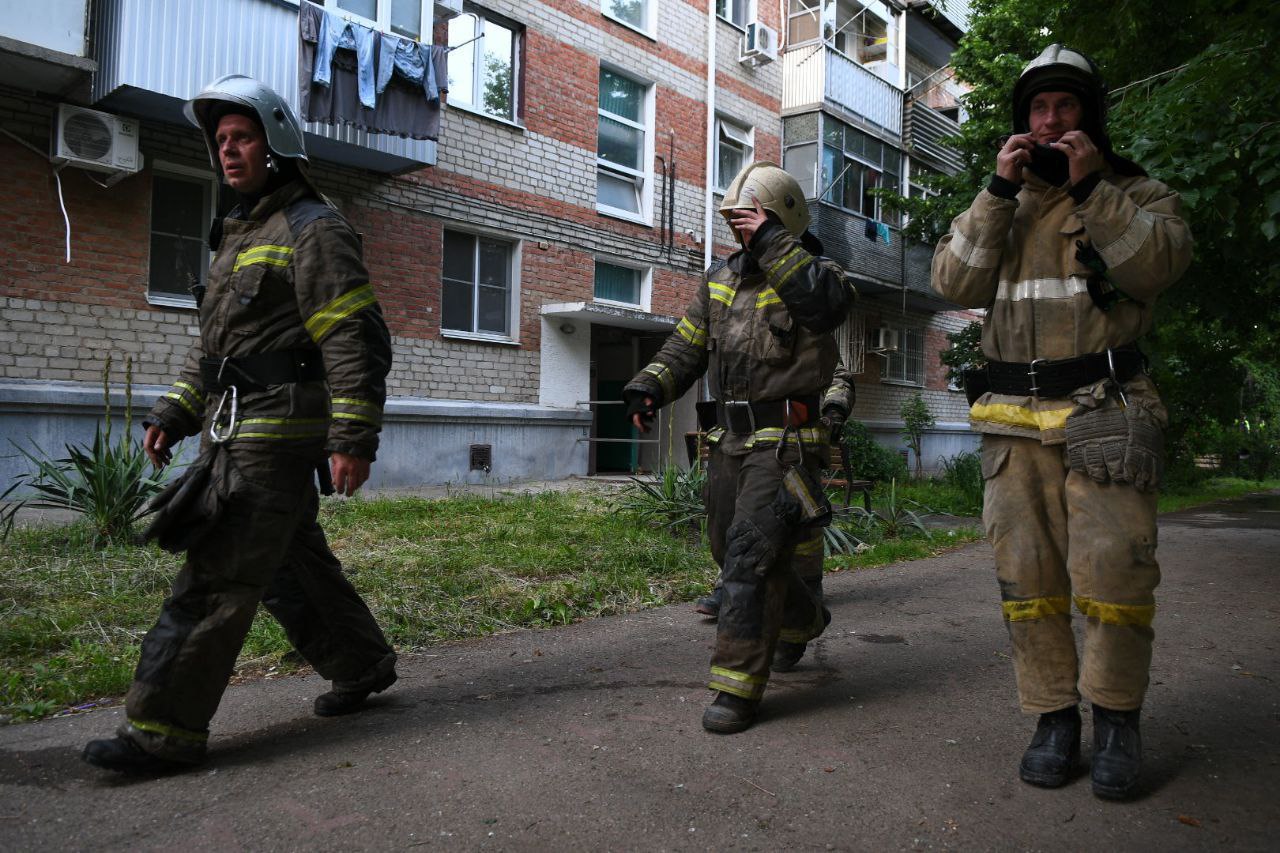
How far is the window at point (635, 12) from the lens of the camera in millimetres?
15625

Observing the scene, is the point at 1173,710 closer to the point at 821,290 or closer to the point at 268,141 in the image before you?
the point at 821,290

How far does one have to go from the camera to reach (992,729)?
11.0 feet

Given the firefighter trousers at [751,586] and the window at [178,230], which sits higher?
the window at [178,230]

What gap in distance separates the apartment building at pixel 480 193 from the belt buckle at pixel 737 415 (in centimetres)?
554

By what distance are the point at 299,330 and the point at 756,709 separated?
6.72 ft

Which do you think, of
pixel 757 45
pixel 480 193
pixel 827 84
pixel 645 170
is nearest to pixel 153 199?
pixel 480 193

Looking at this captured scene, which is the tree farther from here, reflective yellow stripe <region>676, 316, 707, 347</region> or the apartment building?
reflective yellow stripe <region>676, 316, 707, 347</region>

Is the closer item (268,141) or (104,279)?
(268,141)

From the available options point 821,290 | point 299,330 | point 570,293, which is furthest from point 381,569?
point 570,293

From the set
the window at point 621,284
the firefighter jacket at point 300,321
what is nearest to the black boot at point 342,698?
the firefighter jacket at point 300,321

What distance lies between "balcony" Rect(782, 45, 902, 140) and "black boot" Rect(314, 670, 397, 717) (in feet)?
55.3

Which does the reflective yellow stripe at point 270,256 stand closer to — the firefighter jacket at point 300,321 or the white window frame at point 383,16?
the firefighter jacket at point 300,321

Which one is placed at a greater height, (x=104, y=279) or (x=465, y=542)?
(x=104, y=279)

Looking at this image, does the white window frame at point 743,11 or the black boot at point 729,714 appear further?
the white window frame at point 743,11
